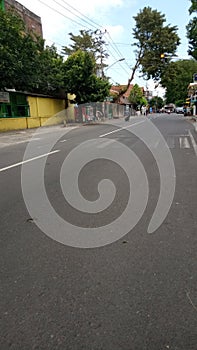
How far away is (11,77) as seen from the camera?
19906 millimetres

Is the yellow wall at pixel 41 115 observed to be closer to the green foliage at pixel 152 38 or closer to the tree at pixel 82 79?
the tree at pixel 82 79

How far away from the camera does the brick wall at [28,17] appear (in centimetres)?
2609

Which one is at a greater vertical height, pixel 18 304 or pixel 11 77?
pixel 11 77

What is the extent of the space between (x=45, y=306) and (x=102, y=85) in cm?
3039

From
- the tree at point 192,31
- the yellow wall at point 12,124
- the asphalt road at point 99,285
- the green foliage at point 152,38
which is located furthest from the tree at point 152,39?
the asphalt road at point 99,285

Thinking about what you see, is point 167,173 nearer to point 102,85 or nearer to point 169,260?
point 169,260

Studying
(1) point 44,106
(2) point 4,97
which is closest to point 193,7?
(1) point 44,106

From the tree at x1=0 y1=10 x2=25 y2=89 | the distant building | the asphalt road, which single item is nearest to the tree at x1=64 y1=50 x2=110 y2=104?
the distant building

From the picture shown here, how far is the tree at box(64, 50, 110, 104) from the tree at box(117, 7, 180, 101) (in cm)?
1741

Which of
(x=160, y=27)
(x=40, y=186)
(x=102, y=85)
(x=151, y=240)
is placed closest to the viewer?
(x=151, y=240)

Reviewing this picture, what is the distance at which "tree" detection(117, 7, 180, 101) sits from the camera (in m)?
43.3

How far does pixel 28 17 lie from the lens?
2898cm

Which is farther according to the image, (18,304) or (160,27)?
(160,27)

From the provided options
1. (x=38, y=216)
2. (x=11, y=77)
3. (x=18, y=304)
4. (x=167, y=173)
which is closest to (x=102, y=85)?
(x=11, y=77)
